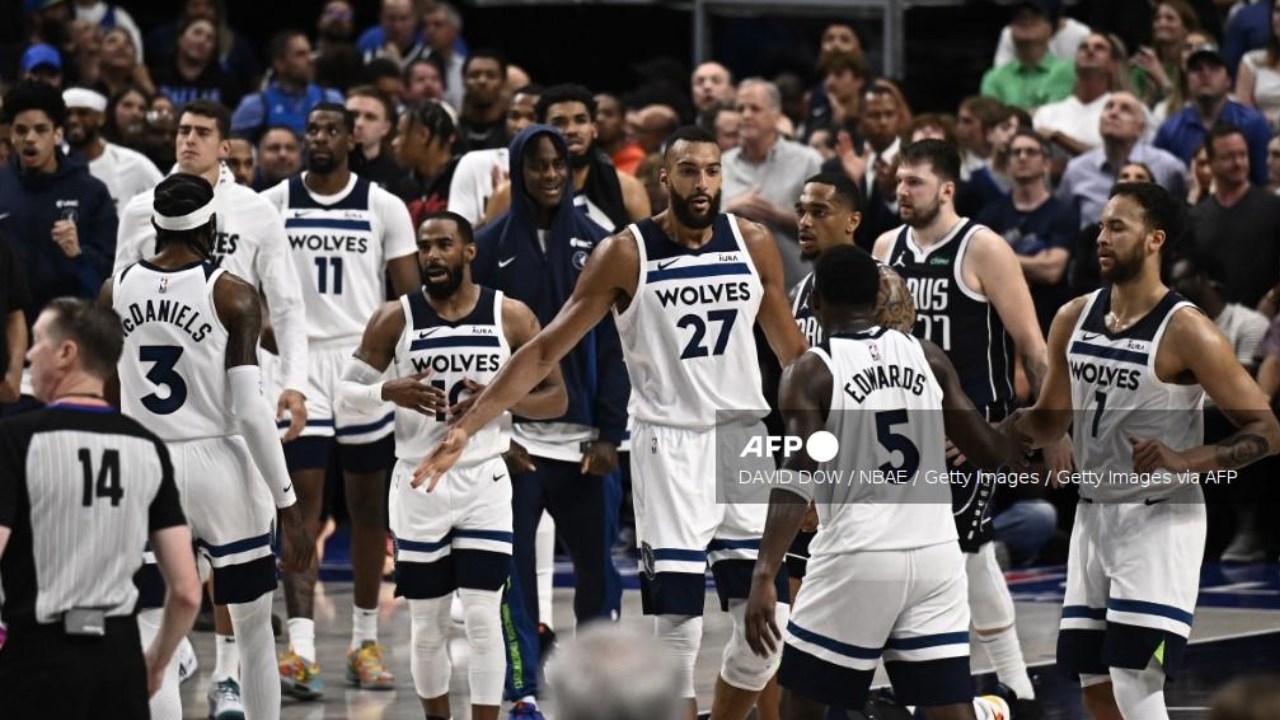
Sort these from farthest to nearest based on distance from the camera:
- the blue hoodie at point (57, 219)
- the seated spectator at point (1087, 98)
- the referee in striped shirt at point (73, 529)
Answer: the seated spectator at point (1087, 98) → the blue hoodie at point (57, 219) → the referee in striped shirt at point (73, 529)

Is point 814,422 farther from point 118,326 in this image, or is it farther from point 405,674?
point 405,674

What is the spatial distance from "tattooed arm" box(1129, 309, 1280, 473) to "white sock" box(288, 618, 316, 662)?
13.5 feet

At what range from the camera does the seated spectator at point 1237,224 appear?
13.3 metres

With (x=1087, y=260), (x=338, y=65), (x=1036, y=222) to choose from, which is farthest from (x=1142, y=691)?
(x=338, y=65)

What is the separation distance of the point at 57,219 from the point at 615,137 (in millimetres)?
4092

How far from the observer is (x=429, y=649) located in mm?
8609

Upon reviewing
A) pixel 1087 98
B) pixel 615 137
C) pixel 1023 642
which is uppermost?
pixel 1087 98

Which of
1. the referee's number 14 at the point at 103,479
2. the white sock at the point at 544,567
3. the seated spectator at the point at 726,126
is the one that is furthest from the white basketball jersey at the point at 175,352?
the seated spectator at the point at 726,126

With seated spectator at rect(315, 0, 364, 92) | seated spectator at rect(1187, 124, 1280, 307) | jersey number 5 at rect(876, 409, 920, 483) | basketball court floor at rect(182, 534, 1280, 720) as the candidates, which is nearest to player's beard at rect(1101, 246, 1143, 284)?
jersey number 5 at rect(876, 409, 920, 483)

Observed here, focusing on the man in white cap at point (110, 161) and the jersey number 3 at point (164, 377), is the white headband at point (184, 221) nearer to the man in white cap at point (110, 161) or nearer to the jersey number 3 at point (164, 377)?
the jersey number 3 at point (164, 377)

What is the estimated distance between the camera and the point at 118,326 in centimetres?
620

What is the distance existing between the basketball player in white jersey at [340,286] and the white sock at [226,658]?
103cm

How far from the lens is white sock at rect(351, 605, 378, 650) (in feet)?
33.7

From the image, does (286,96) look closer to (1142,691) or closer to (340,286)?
(340,286)
